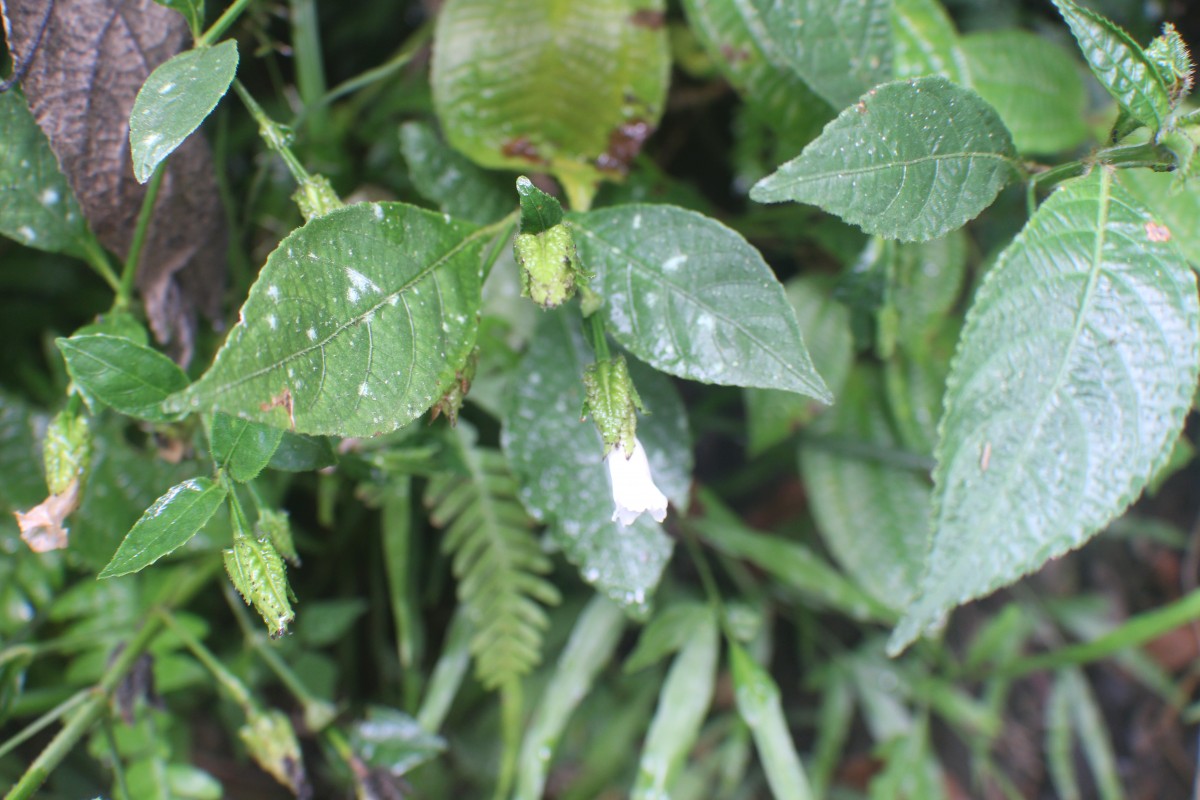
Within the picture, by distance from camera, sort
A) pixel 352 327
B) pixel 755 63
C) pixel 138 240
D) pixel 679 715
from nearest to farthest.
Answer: pixel 352 327 → pixel 138 240 → pixel 755 63 → pixel 679 715

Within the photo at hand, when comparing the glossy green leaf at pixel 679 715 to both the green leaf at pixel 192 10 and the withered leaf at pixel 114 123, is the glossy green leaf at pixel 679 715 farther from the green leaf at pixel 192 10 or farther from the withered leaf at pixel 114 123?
the green leaf at pixel 192 10

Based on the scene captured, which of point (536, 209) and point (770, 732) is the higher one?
point (536, 209)

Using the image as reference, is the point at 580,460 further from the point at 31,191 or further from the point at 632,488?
the point at 31,191

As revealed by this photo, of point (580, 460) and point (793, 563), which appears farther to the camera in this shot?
point (793, 563)

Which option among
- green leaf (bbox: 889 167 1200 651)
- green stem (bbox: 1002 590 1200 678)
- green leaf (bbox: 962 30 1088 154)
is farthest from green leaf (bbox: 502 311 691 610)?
green stem (bbox: 1002 590 1200 678)

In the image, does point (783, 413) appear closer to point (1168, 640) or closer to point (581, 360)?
point (581, 360)

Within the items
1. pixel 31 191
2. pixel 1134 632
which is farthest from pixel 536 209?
pixel 1134 632
